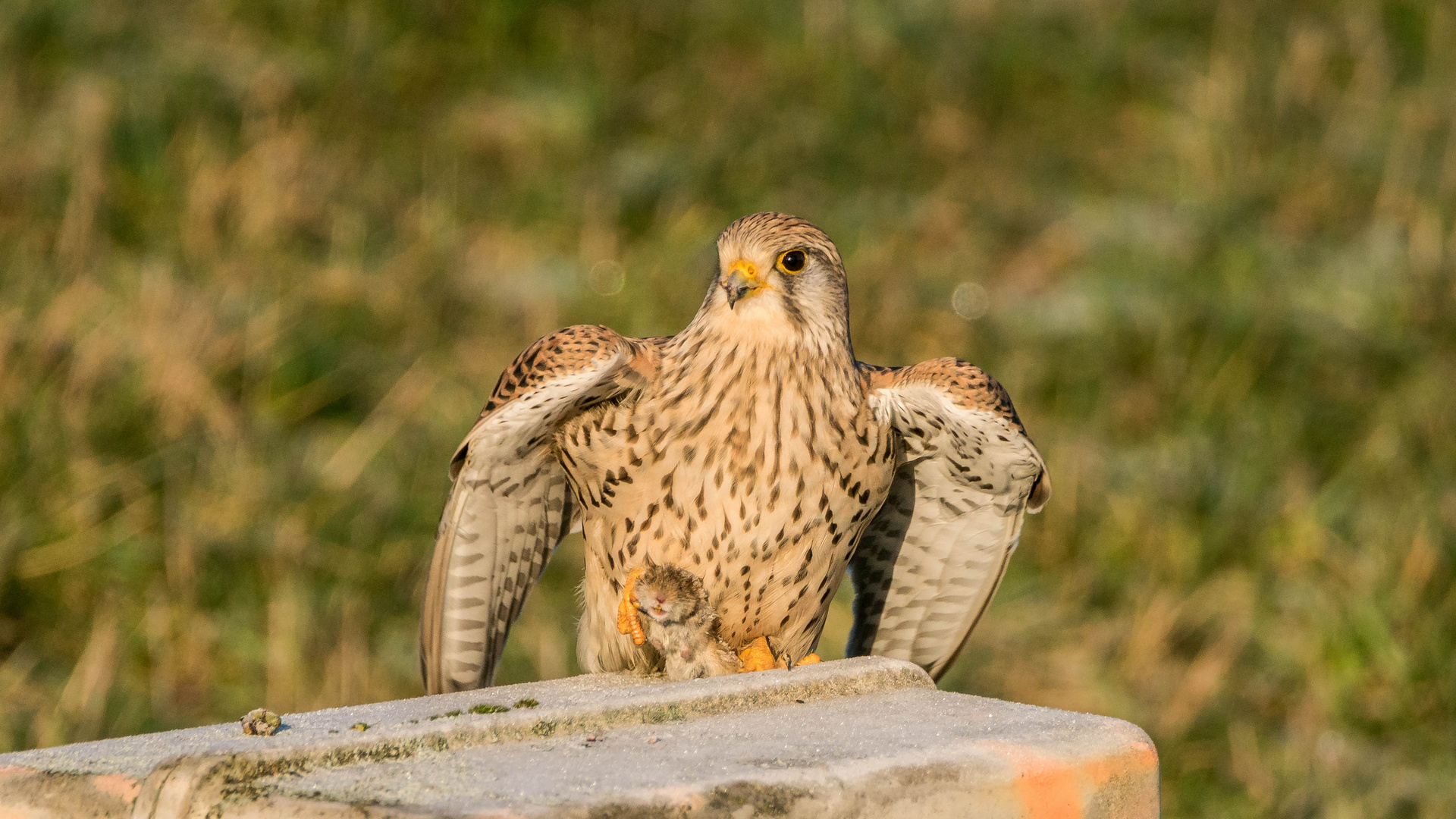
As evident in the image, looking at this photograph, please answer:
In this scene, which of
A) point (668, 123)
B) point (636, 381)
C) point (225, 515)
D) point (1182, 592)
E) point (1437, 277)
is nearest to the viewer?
point (636, 381)

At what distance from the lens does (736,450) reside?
303 centimetres

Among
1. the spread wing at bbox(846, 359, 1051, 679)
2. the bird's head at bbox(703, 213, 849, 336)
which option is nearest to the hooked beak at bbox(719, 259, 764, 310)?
the bird's head at bbox(703, 213, 849, 336)

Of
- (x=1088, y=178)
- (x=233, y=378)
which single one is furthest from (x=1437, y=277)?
(x=233, y=378)

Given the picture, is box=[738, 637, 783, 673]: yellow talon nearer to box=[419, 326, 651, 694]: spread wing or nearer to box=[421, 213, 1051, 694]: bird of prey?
box=[421, 213, 1051, 694]: bird of prey

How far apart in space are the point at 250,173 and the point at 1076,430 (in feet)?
12.1

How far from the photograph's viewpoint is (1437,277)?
726 centimetres

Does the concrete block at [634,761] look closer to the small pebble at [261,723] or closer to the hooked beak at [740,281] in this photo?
the small pebble at [261,723]

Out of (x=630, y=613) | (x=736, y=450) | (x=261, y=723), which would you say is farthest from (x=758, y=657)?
(x=261, y=723)

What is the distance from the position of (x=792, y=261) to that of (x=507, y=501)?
83 centimetres

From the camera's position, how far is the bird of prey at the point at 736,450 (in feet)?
9.98

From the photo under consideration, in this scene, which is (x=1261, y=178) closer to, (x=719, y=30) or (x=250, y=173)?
(x=719, y=30)

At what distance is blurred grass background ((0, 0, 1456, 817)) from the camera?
502cm

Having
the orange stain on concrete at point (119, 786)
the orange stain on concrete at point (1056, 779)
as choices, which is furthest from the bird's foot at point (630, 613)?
the orange stain on concrete at point (119, 786)

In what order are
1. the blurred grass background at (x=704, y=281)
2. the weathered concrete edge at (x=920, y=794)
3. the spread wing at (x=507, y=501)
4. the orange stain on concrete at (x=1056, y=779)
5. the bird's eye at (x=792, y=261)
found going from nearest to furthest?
the weathered concrete edge at (x=920, y=794)
the orange stain on concrete at (x=1056, y=779)
the spread wing at (x=507, y=501)
the bird's eye at (x=792, y=261)
the blurred grass background at (x=704, y=281)
